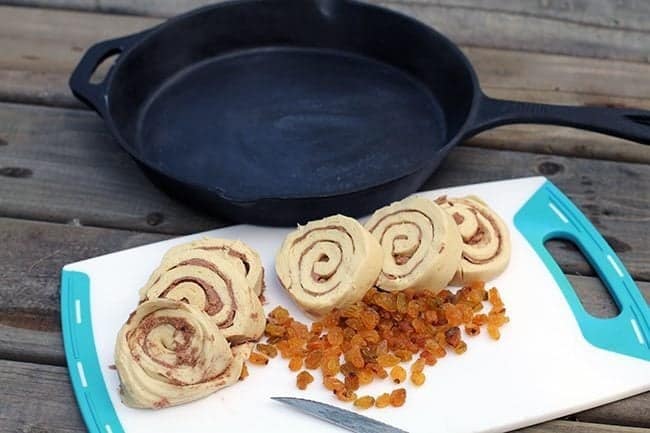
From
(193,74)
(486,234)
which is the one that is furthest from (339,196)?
(193,74)

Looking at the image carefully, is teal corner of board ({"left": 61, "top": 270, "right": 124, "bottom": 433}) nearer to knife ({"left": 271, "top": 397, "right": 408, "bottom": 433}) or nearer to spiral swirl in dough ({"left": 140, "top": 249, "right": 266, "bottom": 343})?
spiral swirl in dough ({"left": 140, "top": 249, "right": 266, "bottom": 343})

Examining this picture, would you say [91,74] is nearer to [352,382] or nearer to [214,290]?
[214,290]

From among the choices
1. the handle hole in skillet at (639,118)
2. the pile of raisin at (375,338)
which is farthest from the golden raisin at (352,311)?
the handle hole in skillet at (639,118)


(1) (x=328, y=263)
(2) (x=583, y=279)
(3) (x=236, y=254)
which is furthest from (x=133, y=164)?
(2) (x=583, y=279)

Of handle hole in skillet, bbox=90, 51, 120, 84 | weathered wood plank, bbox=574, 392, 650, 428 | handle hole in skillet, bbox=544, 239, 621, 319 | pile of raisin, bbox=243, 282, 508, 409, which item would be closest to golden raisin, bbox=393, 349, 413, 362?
pile of raisin, bbox=243, 282, 508, 409

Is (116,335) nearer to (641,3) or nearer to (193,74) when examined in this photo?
(193,74)
